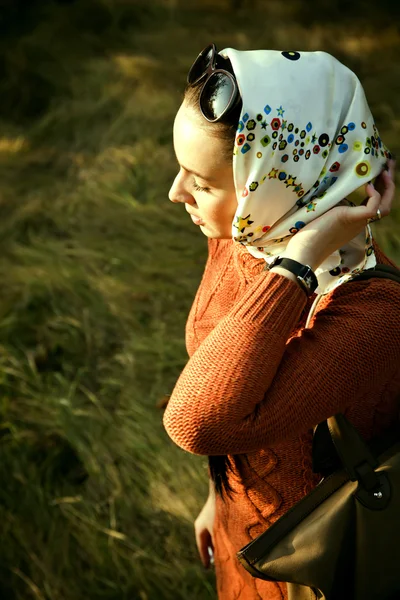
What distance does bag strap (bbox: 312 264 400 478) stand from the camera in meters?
1.35

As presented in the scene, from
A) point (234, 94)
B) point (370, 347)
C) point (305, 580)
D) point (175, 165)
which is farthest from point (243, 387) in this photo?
point (175, 165)

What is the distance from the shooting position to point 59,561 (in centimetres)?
280

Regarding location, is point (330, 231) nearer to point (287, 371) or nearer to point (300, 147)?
point (300, 147)

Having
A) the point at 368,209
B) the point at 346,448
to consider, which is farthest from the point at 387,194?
the point at 346,448

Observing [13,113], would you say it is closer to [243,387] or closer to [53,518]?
[53,518]

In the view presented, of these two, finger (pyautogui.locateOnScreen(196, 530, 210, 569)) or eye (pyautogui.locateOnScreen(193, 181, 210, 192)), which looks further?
finger (pyautogui.locateOnScreen(196, 530, 210, 569))

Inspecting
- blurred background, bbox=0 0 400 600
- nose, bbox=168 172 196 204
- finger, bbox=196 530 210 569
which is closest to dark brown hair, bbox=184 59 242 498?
nose, bbox=168 172 196 204

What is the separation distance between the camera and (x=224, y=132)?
4.56ft

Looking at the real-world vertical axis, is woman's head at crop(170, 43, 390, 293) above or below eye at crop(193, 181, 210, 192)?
above

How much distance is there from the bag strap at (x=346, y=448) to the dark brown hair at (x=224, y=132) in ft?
0.65

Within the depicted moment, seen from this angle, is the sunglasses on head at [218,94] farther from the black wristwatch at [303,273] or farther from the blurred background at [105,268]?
the blurred background at [105,268]

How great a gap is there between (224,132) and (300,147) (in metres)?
0.14

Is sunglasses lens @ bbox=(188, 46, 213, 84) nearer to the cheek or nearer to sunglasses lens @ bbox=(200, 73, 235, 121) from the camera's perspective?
sunglasses lens @ bbox=(200, 73, 235, 121)

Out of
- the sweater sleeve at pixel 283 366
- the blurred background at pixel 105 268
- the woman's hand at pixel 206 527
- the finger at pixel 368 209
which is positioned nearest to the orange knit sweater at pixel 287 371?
the sweater sleeve at pixel 283 366
